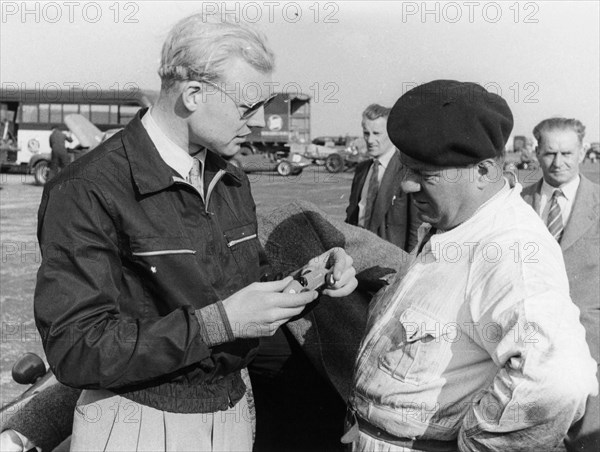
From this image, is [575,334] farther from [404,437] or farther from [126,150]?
[126,150]

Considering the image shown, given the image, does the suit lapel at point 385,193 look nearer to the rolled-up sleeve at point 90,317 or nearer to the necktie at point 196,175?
the necktie at point 196,175

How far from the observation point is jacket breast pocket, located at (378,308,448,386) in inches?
68.9

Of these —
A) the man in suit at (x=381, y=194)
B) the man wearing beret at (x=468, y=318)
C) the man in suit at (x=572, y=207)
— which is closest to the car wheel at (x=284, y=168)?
the man in suit at (x=381, y=194)

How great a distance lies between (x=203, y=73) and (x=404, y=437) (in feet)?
3.44

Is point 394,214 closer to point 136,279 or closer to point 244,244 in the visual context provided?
point 244,244

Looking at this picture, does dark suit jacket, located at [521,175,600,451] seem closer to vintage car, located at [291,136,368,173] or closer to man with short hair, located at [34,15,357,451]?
man with short hair, located at [34,15,357,451]

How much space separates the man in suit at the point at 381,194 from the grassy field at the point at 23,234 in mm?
785

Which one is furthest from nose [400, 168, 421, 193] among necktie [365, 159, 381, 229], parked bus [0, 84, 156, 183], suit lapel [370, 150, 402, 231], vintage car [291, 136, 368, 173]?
vintage car [291, 136, 368, 173]

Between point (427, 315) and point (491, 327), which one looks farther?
point (427, 315)

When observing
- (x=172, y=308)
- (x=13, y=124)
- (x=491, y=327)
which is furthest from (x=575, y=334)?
(x=13, y=124)

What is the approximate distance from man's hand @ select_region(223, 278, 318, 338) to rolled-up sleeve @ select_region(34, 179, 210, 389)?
90 millimetres

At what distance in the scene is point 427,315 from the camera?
5.82 ft

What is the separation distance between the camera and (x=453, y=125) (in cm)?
175

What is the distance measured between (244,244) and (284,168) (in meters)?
25.8
